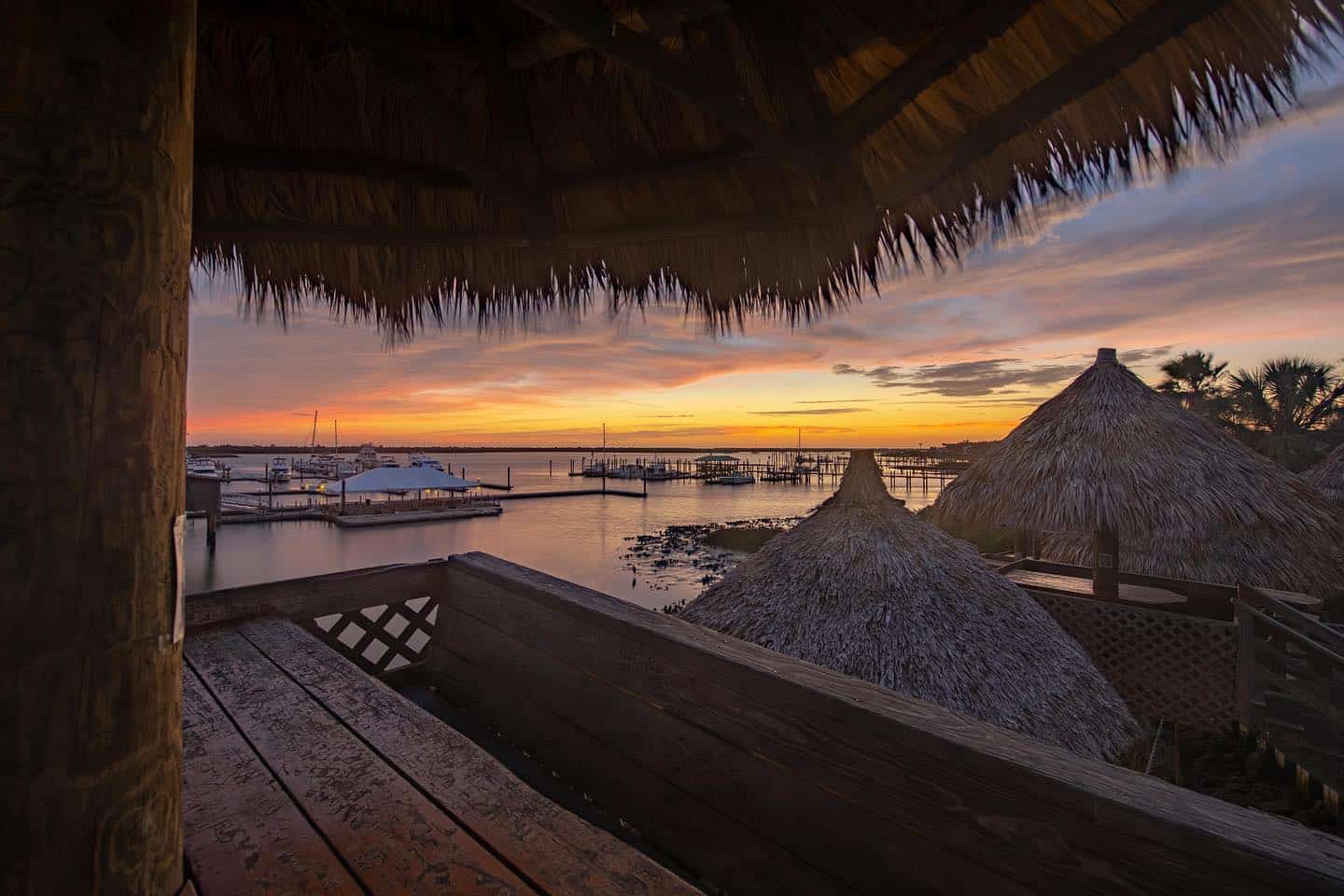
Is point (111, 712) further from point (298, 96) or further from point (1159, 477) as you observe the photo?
point (1159, 477)

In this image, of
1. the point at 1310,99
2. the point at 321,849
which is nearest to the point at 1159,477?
the point at 1310,99

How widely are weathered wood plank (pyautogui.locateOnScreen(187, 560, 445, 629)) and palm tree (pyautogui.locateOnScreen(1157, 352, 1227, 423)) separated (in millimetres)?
23525

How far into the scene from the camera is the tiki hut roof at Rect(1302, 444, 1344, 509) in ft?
27.2

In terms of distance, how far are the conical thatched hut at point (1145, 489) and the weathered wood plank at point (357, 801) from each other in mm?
6382

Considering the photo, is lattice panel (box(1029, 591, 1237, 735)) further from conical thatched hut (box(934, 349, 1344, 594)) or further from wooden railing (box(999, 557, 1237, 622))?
conical thatched hut (box(934, 349, 1344, 594))

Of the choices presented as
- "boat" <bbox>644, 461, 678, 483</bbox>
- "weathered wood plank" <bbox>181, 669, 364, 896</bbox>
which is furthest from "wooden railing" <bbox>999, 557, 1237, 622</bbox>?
"boat" <bbox>644, 461, 678, 483</bbox>

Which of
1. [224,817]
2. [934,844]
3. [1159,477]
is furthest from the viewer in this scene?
[1159,477]

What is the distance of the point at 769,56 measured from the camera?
1445mm

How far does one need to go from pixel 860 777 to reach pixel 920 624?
11.7 ft

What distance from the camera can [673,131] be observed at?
1.83m

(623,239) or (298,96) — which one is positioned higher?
(298,96)

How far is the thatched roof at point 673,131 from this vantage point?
1.20m

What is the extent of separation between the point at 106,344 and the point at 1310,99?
6.53 ft

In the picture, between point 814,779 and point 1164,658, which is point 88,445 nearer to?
point 814,779
